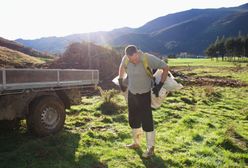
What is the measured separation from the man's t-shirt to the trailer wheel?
2.66 metres

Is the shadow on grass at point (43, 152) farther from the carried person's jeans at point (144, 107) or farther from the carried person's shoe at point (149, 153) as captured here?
the carried person's jeans at point (144, 107)

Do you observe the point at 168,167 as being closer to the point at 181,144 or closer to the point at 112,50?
the point at 181,144

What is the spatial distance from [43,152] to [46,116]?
1.72 m

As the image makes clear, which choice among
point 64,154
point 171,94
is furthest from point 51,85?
point 171,94

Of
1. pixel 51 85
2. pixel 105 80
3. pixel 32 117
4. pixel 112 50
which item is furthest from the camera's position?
pixel 112 50

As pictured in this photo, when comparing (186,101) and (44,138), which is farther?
(186,101)

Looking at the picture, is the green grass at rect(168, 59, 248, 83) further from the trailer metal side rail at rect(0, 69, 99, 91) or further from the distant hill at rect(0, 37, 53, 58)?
the distant hill at rect(0, 37, 53, 58)

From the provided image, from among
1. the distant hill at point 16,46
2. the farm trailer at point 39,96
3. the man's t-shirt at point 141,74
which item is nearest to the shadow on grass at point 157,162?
the man's t-shirt at point 141,74

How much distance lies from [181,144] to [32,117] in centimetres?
423

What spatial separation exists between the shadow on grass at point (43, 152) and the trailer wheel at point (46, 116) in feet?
0.89

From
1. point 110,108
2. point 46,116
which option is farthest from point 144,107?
point 110,108

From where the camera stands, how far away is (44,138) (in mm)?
9219

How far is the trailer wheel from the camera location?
30.0 feet

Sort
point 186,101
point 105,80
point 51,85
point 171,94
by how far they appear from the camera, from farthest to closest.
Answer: point 105,80
point 171,94
point 186,101
point 51,85
